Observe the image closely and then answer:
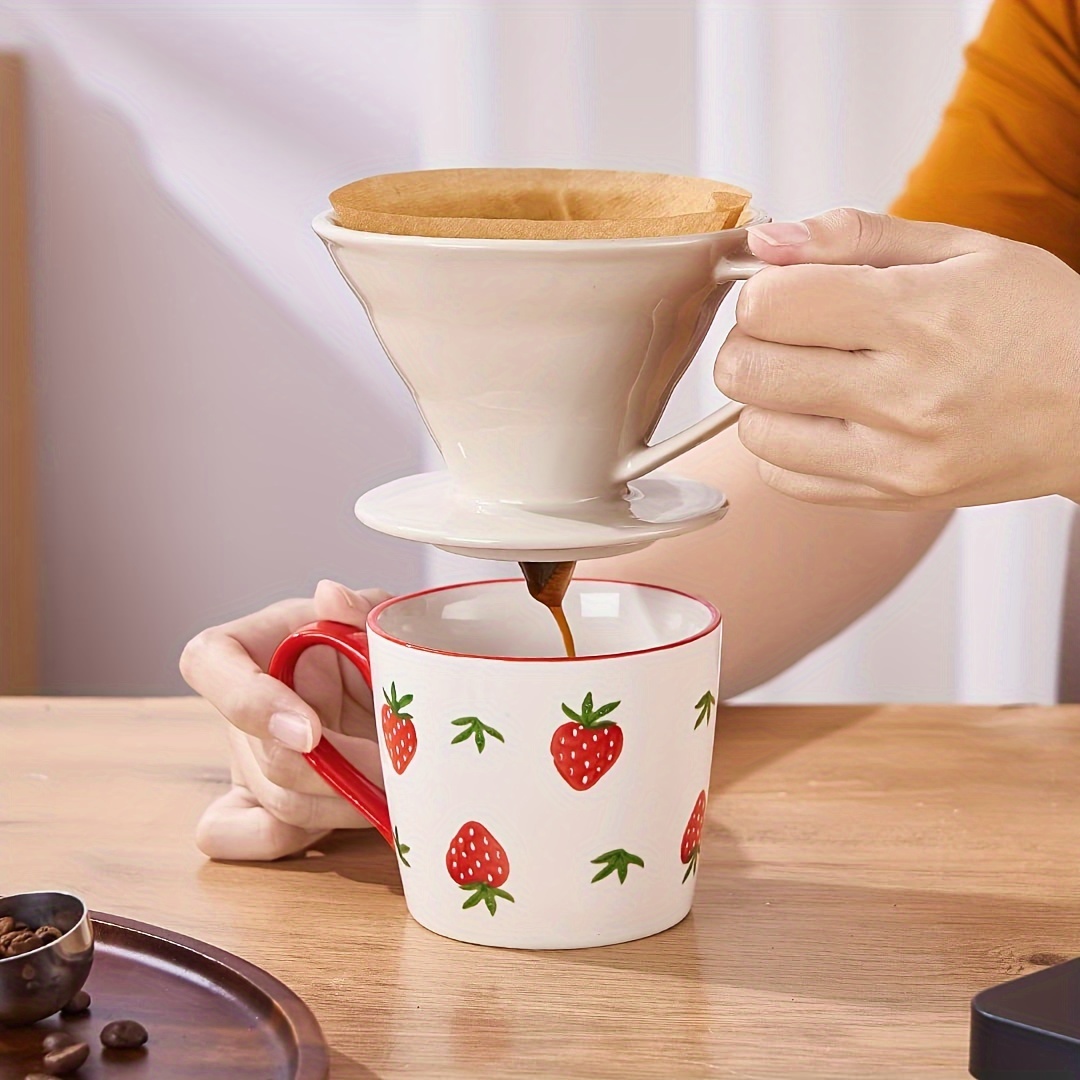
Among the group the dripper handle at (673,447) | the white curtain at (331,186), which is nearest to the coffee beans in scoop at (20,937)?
the dripper handle at (673,447)

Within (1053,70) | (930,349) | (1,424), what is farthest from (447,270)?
(1,424)

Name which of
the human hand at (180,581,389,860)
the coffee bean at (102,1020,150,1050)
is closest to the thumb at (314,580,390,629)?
the human hand at (180,581,389,860)

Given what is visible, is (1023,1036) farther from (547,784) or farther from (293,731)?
(293,731)

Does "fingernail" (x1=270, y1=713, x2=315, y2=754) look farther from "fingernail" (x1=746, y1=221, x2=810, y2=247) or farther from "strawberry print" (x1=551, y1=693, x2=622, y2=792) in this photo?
"fingernail" (x1=746, y1=221, x2=810, y2=247)

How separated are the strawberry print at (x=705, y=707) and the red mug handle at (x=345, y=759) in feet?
0.41

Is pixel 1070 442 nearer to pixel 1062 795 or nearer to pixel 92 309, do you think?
pixel 1062 795

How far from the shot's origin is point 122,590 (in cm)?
190

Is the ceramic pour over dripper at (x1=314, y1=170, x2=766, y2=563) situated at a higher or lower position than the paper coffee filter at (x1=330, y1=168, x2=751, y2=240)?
lower

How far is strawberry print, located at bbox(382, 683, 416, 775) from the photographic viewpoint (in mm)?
492

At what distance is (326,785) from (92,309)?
1411 millimetres

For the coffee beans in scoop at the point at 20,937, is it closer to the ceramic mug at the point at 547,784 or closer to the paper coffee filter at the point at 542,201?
the ceramic mug at the point at 547,784

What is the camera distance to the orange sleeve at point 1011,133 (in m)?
0.95

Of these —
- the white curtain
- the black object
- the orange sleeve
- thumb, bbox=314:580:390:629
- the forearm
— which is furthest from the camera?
the white curtain

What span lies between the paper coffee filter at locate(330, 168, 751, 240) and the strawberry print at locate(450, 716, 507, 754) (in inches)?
6.4
